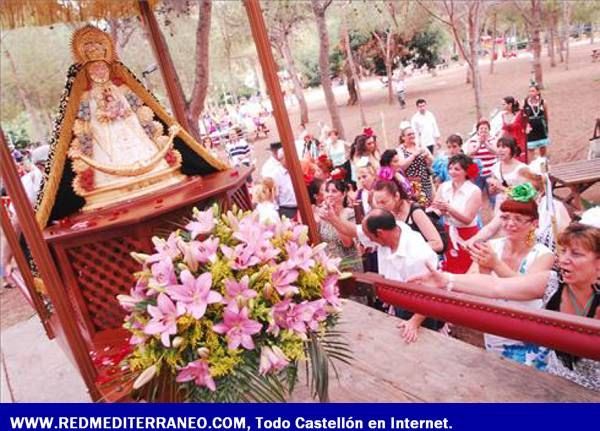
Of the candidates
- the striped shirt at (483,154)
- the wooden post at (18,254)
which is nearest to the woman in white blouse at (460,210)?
the striped shirt at (483,154)

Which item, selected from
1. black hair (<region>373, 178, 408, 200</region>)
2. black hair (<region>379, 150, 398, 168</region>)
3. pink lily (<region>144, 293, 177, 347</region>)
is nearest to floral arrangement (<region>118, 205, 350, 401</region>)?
pink lily (<region>144, 293, 177, 347</region>)

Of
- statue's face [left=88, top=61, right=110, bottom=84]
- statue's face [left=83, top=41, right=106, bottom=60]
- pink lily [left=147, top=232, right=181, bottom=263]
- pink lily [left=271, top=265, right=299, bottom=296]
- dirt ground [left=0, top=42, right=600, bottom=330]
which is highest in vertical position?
statue's face [left=83, top=41, right=106, bottom=60]

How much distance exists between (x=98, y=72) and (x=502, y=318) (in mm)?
3750

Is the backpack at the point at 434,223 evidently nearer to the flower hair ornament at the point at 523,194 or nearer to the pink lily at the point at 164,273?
the flower hair ornament at the point at 523,194

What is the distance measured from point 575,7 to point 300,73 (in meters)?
22.3

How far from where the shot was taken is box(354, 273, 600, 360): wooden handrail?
1.71 metres

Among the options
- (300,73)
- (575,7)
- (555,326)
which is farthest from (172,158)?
(300,73)

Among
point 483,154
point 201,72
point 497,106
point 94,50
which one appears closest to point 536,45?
point 497,106

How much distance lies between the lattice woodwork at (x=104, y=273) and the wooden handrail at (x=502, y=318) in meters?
1.99

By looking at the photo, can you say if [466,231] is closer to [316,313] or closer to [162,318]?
[316,313]

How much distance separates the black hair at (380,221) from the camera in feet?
9.74

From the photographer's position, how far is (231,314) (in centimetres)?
155

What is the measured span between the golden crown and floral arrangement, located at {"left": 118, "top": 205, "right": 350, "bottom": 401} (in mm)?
2972

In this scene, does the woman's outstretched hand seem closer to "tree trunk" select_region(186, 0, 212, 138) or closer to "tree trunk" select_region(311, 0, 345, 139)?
"tree trunk" select_region(186, 0, 212, 138)
